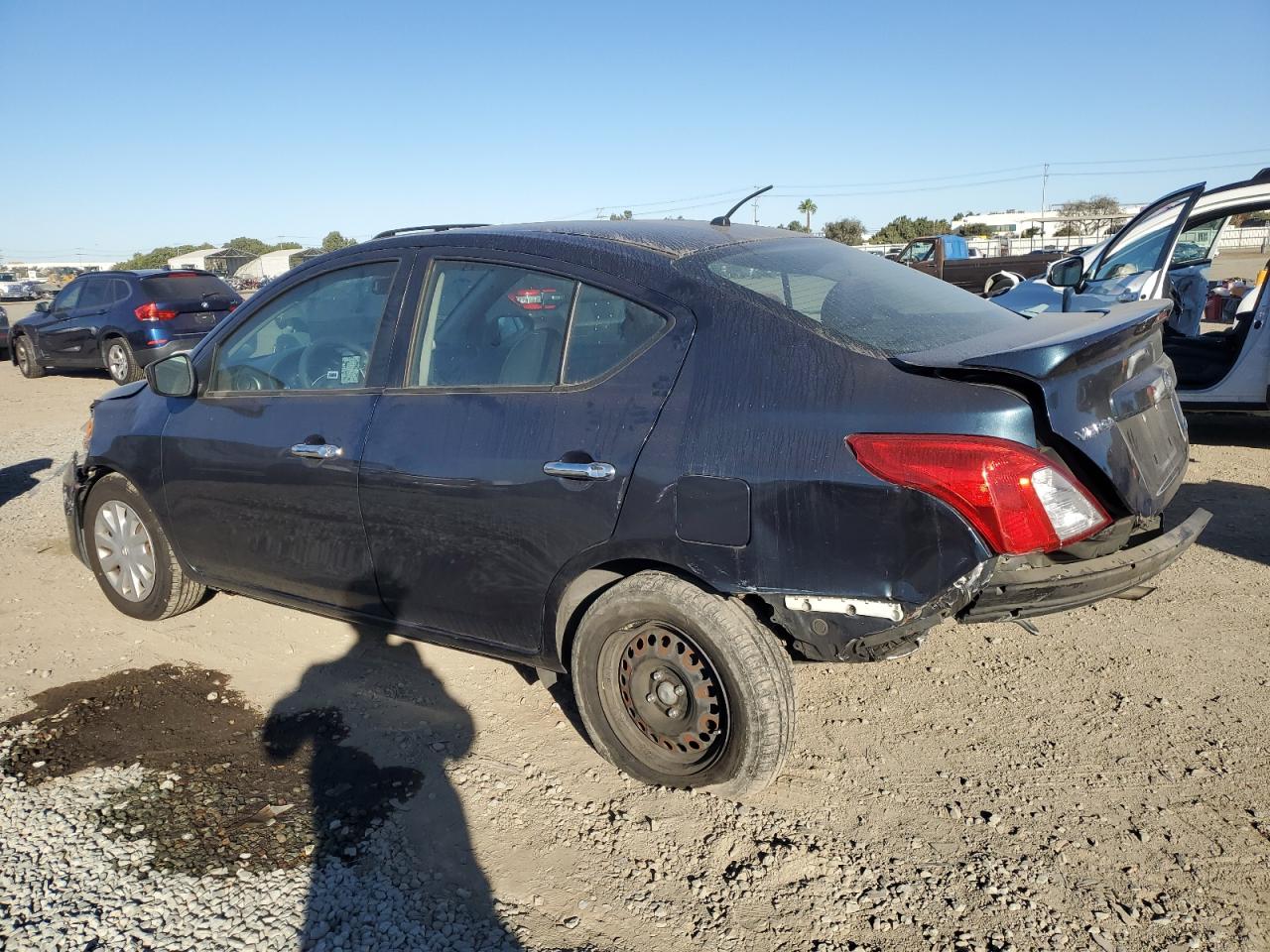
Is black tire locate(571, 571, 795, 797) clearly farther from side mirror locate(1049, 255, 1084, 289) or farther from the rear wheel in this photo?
the rear wheel

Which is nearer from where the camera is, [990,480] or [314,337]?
[990,480]

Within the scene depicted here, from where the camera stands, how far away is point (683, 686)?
278 cm

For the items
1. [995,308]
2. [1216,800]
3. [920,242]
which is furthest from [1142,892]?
[920,242]

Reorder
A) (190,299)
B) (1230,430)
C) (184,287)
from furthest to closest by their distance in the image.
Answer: (184,287)
(190,299)
(1230,430)

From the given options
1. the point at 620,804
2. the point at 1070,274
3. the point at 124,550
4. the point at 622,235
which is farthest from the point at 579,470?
the point at 1070,274

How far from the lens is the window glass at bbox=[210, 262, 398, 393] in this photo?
3.43 meters

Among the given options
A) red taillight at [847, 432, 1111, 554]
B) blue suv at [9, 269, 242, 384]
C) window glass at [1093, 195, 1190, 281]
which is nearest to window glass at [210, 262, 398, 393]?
red taillight at [847, 432, 1111, 554]

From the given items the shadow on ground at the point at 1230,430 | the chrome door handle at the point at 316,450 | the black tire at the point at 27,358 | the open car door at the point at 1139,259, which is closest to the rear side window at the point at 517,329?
the chrome door handle at the point at 316,450

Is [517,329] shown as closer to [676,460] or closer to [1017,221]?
[676,460]

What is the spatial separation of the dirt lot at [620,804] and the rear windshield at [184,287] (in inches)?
389

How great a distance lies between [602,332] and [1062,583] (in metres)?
1.55

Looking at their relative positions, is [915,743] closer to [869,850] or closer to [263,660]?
[869,850]

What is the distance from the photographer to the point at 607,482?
2.71 meters

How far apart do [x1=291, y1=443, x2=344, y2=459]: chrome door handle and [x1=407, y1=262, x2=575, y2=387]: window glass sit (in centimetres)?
40
